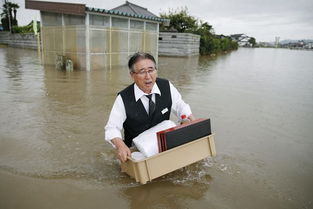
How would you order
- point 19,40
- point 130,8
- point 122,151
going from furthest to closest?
point 19,40 < point 130,8 < point 122,151

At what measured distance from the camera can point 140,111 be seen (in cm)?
267

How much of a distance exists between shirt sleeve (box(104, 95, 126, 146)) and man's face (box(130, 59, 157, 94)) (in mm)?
294

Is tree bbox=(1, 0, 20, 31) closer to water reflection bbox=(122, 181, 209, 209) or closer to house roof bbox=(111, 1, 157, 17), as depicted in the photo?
house roof bbox=(111, 1, 157, 17)

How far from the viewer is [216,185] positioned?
2854mm

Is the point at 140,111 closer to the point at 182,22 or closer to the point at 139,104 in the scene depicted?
the point at 139,104

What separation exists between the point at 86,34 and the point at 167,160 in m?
9.94

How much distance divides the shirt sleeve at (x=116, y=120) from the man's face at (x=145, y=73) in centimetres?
29

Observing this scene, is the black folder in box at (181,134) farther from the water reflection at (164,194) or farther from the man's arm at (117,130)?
the water reflection at (164,194)

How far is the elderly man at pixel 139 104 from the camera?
254 cm

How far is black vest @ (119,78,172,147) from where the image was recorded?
263cm

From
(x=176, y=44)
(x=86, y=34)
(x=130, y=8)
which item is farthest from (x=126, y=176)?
(x=176, y=44)

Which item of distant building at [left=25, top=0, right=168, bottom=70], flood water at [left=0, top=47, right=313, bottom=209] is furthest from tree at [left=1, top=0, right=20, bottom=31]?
flood water at [left=0, top=47, right=313, bottom=209]

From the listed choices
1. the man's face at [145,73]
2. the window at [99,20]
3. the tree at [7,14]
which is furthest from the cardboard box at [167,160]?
the tree at [7,14]

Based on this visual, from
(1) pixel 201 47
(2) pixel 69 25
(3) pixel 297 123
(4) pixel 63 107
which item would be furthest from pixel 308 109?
(1) pixel 201 47
